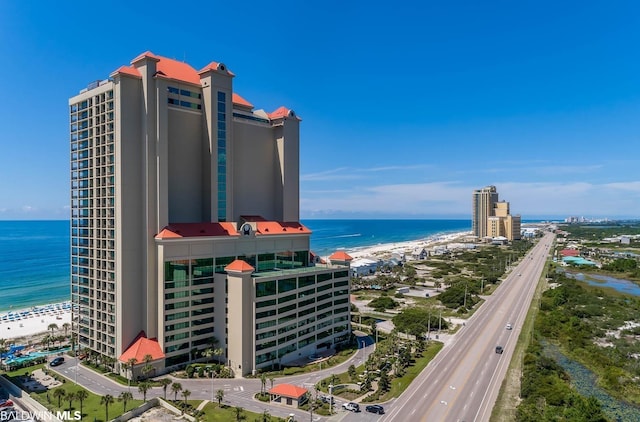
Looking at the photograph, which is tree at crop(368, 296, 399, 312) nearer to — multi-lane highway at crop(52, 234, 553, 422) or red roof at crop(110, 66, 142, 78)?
multi-lane highway at crop(52, 234, 553, 422)

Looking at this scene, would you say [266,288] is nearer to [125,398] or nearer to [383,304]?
[125,398]

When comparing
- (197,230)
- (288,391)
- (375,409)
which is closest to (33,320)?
(197,230)

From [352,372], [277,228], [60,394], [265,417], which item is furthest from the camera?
[277,228]

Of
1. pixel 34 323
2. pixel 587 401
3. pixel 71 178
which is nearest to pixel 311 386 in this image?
pixel 587 401

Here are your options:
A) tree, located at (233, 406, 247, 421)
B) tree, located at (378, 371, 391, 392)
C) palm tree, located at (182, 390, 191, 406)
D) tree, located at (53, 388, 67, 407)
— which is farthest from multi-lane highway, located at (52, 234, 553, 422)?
tree, located at (53, 388, 67, 407)

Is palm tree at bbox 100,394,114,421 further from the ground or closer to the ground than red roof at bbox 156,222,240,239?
closer to the ground

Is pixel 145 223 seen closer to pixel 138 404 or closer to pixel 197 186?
pixel 197 186
